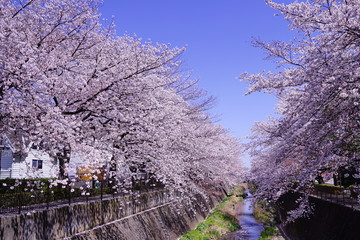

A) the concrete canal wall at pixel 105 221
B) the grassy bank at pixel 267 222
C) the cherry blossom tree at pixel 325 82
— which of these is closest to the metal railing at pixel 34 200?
the concrete canal wall at pixel 105 221

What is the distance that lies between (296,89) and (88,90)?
6553 mm

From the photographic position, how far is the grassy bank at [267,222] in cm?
2175

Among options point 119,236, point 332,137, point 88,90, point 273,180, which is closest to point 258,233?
point 273,180

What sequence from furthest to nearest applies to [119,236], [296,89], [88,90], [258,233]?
[258,233]
[119,236]
[88,90]
[296,89]

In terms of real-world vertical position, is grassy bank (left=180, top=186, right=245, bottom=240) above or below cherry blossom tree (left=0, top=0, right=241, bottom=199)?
below

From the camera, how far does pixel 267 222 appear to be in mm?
29078

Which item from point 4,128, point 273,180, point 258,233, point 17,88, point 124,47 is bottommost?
point 258,233

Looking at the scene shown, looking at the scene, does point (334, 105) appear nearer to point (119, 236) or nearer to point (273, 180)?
point (273, 180)

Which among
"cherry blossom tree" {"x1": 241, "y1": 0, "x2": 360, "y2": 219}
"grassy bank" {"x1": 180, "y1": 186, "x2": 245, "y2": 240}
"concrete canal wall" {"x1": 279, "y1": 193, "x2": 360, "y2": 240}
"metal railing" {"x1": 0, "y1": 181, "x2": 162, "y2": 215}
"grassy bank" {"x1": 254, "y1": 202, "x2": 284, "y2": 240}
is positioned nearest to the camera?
"cherry blossom tree" {"x1": 241, "y1": 0, "x2": 360, "y2": 219}

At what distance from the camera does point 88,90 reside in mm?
10797

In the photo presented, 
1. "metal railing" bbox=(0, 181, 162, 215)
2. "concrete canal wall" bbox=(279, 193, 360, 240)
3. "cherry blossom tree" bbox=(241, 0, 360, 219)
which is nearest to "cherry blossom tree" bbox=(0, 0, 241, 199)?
"metal railing" bbox=(0, 181, 162, 215)

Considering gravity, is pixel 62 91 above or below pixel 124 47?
below

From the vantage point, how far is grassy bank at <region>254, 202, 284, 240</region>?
21.8 metres

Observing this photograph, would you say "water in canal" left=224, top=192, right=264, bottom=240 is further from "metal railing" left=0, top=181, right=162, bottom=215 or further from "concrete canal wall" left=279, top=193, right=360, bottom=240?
"metal railing" left=0, top=181, right=162, bottom=215
